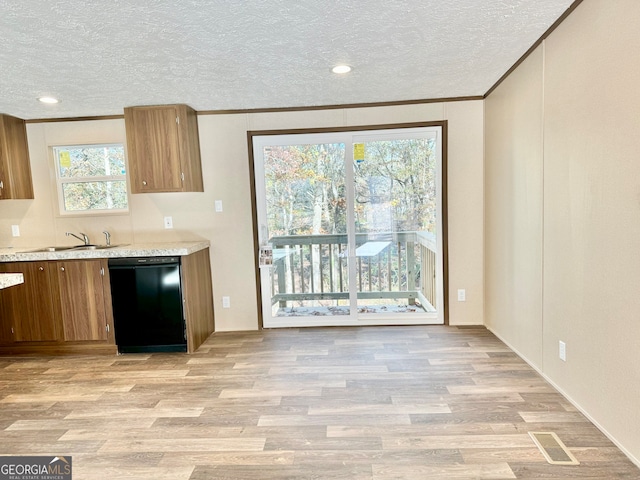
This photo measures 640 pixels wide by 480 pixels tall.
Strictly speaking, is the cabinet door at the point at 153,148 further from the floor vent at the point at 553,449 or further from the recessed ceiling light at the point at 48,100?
the floor vent at the point at 553,449

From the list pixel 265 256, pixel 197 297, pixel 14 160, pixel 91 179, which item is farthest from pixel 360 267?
pixel 14 160

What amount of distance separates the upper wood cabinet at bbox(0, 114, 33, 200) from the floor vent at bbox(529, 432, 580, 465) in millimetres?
4803

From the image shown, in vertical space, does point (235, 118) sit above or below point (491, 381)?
above

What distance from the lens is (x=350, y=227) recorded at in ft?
Result: 12.4

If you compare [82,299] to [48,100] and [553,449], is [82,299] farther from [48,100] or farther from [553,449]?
[553,449]

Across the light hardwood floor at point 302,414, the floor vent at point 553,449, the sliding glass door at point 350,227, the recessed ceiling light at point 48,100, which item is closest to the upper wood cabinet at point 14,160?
the recessed ceiling light at point 48,100

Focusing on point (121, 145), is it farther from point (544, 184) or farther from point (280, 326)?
point (544, 184)

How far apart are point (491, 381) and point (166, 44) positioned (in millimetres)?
3064

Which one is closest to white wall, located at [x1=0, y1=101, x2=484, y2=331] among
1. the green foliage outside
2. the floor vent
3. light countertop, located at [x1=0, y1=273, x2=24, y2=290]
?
the green foliage outside

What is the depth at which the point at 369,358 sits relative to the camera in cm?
301

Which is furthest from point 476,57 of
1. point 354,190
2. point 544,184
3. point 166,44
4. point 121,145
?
point 121,145

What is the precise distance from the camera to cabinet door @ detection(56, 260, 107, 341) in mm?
3266

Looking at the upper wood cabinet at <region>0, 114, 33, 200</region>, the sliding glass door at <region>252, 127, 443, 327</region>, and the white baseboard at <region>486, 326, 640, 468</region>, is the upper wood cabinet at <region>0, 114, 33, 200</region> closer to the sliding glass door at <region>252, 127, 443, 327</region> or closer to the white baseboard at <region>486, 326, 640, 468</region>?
the sliding glass door at <region>252, 127, 443, 327</region>

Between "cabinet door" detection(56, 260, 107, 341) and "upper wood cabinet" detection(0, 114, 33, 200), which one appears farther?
"upper wood cabinet" detection(0, 114, 33, 200)
